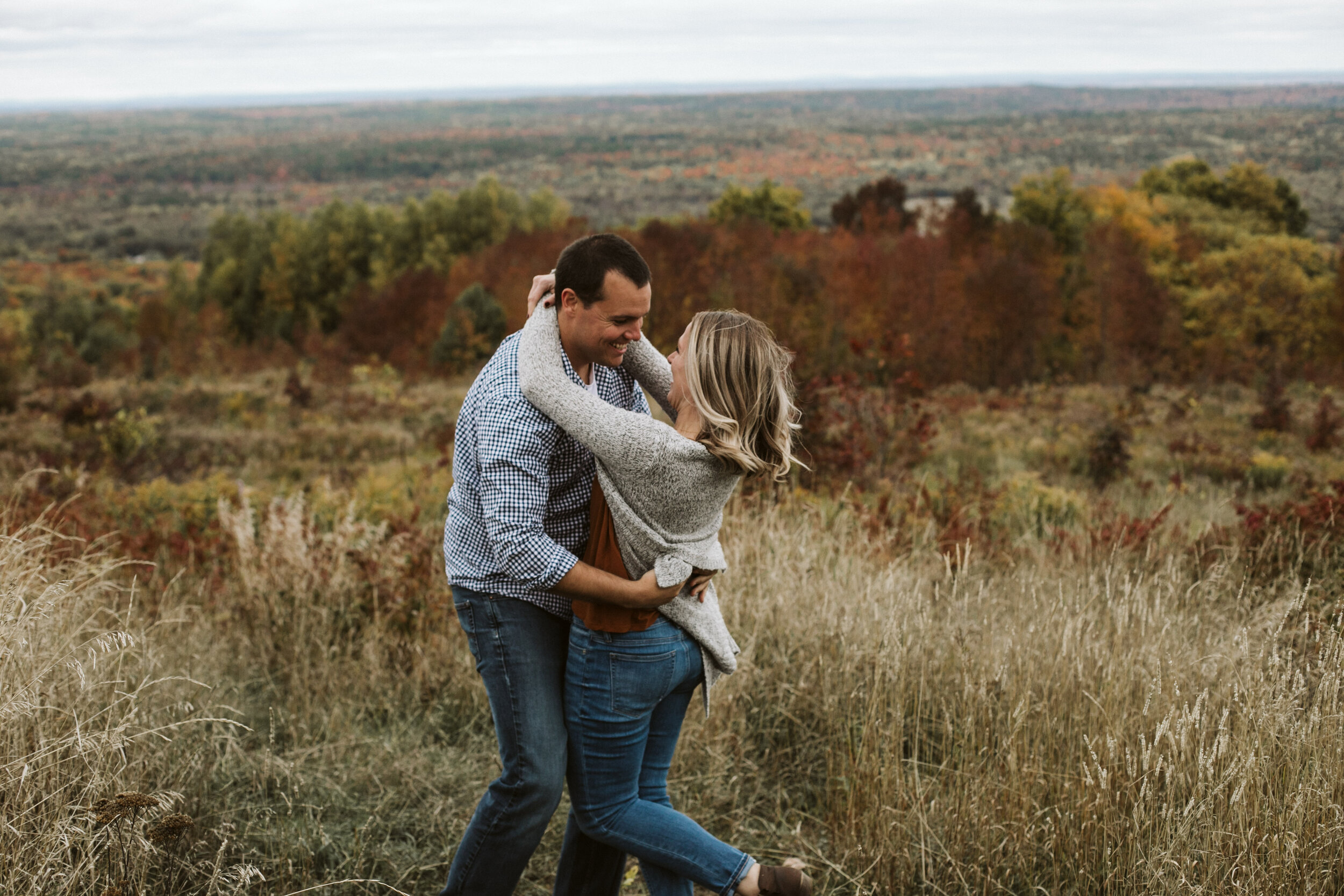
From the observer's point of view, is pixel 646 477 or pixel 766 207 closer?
pixel 646 477

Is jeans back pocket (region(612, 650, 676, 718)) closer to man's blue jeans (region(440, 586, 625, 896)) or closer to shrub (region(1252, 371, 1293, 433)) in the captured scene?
man's blue jeans (region(440, 586, 625, 896))

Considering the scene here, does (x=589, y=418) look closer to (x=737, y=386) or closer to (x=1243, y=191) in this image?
(x=737, y=386)

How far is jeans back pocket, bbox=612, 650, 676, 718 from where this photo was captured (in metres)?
2.17

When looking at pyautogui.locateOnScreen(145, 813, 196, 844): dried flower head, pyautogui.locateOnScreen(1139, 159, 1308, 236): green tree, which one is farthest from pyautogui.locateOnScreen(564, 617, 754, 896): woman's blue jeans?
pyautogui.locateOnScreen(1139, 159, 1308, 236): green tree

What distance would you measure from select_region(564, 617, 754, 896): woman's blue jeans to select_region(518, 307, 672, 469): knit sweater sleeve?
0.43 meters

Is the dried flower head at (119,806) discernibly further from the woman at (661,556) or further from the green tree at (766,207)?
the green tree at (766,207)

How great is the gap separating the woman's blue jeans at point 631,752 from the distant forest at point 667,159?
56.4 meters

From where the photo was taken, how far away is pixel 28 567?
3223mm

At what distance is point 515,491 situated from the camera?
206 cm

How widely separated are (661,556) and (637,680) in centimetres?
29

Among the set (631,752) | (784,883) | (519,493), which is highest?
(519,493)

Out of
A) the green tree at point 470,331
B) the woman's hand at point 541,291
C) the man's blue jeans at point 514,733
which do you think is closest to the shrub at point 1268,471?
the woman's hand at point 541,291

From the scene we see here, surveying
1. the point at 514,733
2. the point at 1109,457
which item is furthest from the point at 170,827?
the point at 1109,457

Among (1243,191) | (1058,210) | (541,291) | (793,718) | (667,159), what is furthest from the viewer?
(667,159)
